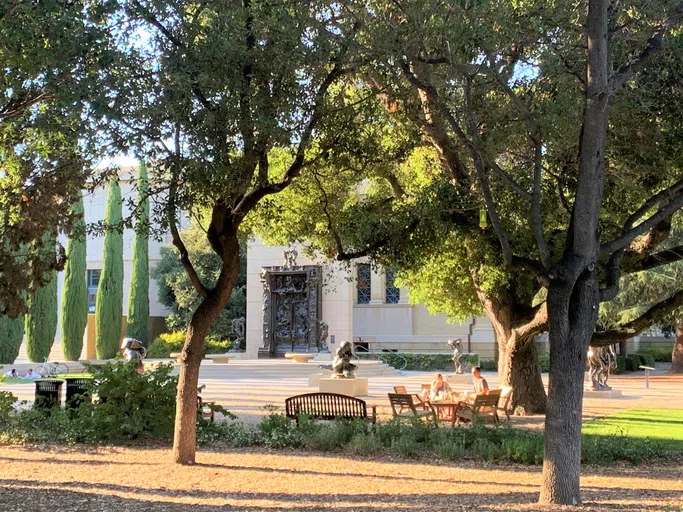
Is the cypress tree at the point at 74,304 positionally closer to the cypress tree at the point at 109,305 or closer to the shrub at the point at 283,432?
the cypress tree at the point at 109,305

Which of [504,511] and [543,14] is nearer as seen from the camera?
[504,511]

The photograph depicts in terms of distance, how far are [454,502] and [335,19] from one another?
6.46 metres

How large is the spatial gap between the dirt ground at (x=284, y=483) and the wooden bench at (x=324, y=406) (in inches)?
81.0

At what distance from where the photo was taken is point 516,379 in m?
17.5

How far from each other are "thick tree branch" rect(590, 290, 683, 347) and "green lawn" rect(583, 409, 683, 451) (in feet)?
5.63

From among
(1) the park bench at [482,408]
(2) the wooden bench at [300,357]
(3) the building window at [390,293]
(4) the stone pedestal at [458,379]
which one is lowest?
(4) the stone pedestal at [458,379]

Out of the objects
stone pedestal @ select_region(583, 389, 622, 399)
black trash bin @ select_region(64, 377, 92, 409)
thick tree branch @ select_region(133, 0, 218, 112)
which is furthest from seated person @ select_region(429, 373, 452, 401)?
thick tree branch @ select_region(133, 0, 218, 112)

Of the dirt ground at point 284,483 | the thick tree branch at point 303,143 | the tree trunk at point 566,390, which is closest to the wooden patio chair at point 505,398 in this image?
the dirt ground at point 284,483

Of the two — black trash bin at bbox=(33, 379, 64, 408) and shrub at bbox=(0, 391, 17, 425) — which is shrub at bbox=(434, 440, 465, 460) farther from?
shrub at bbox=(0, 391, 17, 425)

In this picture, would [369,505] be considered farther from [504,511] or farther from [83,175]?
[83,175]

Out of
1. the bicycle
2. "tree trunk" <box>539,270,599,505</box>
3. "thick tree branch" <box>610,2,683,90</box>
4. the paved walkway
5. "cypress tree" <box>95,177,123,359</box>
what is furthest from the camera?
"cypress tree" <box>95,177,123,359</box>

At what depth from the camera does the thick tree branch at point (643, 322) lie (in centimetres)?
1366

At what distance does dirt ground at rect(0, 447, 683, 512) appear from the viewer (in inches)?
326

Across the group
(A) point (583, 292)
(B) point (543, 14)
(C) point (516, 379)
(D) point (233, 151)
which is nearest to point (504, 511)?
(A) point (583, 292)
